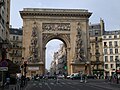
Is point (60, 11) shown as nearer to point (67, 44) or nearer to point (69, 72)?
point (67, 44)

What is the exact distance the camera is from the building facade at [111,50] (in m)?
115

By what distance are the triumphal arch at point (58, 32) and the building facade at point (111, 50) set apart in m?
30.1

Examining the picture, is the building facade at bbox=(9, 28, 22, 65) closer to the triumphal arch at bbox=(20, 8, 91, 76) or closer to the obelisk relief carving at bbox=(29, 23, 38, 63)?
the triumphal arch at bbox=(20, 8, 91, 76)

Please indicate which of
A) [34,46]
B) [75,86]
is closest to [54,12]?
[34,46]

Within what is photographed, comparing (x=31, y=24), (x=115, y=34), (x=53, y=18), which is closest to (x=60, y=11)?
(x=53, y=18)

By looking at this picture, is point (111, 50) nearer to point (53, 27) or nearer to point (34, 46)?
point (53, 27)

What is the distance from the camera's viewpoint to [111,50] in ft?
381

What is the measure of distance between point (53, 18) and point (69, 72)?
1602cm

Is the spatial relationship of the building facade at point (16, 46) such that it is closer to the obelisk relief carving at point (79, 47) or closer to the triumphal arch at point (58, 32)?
the triumphal arch at point (58, 32)

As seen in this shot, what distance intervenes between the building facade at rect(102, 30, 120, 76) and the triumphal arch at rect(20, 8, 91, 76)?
98.7 feet

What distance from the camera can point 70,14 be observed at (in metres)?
87.2

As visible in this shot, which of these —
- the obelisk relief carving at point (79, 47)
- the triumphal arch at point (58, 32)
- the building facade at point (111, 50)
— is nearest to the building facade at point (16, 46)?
the building facade at point (111, 50)

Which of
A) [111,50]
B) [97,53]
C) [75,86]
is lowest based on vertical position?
[75,86]

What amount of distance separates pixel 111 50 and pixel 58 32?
36.3 meters
